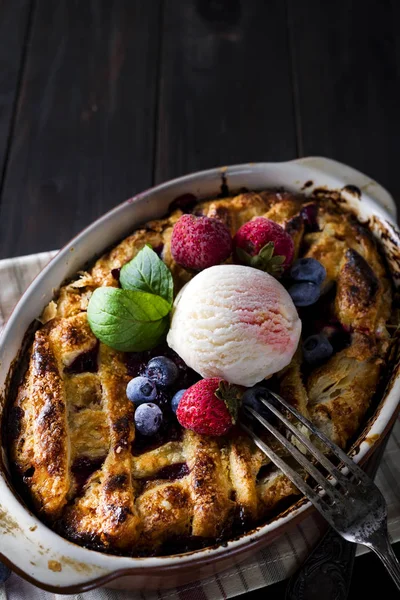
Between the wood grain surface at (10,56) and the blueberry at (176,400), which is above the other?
the wood grain surface at (10,56)

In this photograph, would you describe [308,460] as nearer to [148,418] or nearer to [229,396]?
[229,396]

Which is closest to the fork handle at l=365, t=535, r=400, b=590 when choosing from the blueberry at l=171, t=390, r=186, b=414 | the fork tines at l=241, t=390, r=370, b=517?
the fork tines at l=241, t=390, r=370, b=517

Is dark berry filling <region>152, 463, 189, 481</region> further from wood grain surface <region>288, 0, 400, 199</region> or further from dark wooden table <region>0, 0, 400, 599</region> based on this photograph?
wood grain surface <region>288, 0, 400, 199</region>

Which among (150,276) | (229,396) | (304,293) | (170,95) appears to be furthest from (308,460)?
(170,95)

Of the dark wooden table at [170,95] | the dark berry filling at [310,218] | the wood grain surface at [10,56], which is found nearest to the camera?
the dark berry filling at [310,218]

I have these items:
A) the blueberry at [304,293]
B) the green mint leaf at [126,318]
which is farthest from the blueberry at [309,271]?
the green mint leaf at [126,318]

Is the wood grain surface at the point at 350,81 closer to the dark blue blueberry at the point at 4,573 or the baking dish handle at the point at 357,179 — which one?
the baking dish handle at the point at 357,179

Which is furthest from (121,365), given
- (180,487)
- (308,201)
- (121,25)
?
(121,25)
